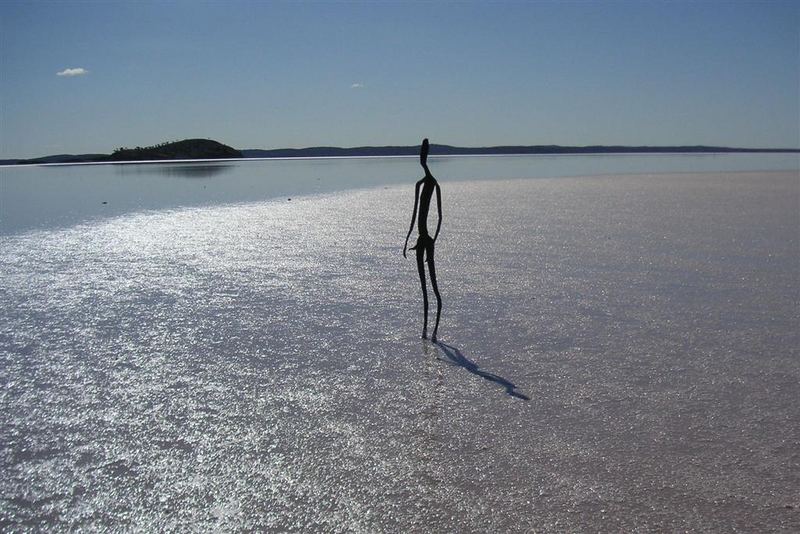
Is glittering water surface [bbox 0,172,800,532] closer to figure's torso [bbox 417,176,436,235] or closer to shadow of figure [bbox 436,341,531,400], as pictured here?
shadow of figure [bbox 436,341,531,400]

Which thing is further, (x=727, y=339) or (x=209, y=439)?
(x=727, y=339)

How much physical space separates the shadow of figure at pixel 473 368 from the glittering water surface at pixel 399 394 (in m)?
0.02

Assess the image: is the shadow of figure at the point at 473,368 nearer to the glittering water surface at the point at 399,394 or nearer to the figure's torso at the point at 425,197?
the glittering water surface at the point at 399,394

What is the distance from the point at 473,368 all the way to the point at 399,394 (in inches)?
24.4

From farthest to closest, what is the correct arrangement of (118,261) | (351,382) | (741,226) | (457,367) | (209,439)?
1. (741,226)
2. (118,261)
3. (457,367)
4. (351,382)
5. (209,439)

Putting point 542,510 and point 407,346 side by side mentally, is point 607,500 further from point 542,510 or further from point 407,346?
point 407,346

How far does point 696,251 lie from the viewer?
789 centimetres

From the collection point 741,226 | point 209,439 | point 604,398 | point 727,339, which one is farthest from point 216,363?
point 741,226

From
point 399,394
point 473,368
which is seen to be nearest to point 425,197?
point 473,368

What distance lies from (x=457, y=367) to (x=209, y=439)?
1.61 m

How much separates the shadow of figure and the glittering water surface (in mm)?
20

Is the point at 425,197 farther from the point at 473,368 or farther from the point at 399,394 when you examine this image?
the point at 399,394

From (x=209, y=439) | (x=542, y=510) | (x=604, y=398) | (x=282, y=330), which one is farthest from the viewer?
(x=282, y=330)

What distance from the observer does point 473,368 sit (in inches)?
159
